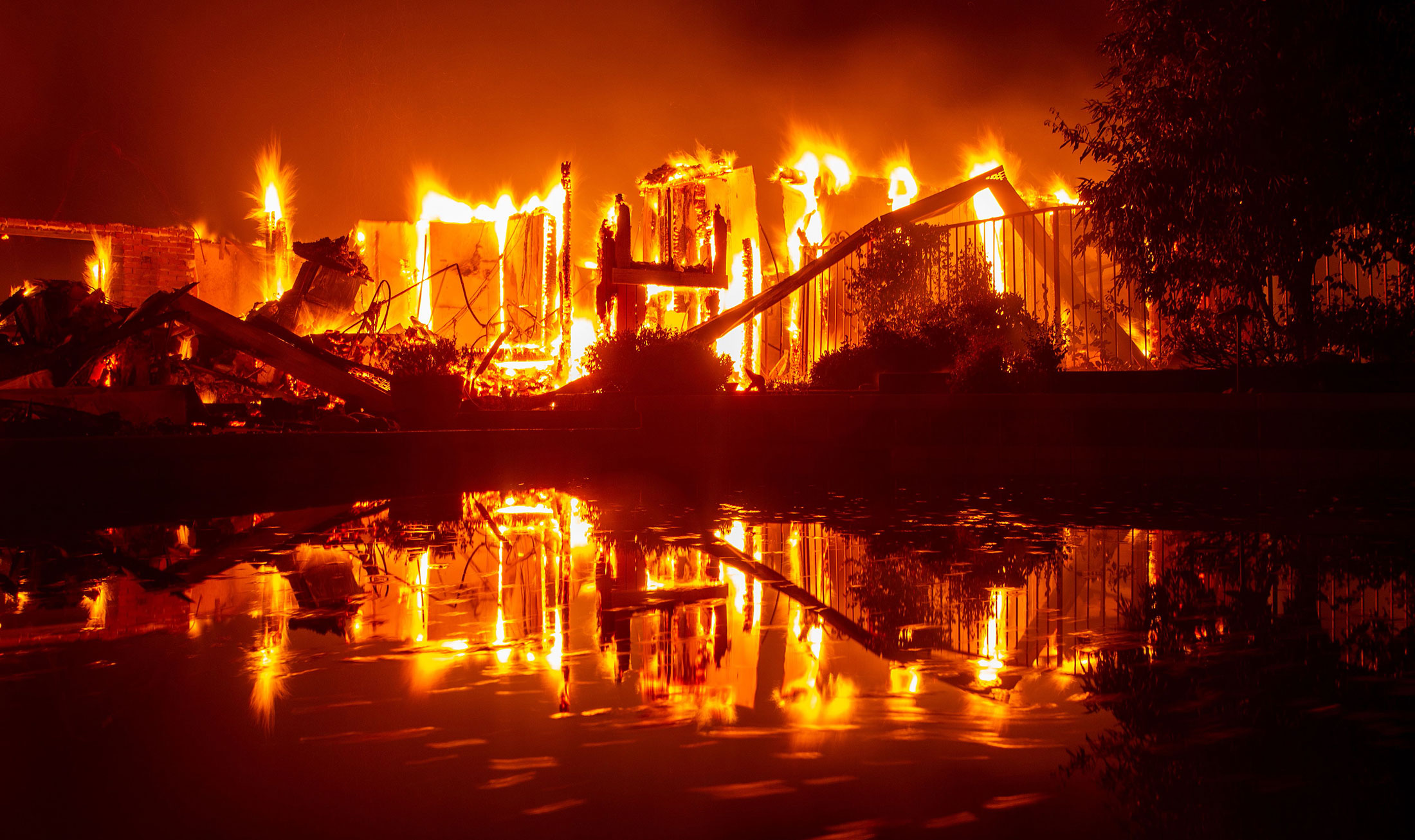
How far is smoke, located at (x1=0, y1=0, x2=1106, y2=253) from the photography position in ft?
55.7

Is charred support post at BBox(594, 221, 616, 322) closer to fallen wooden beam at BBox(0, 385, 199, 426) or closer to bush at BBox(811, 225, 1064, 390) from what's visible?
bush at BBox(811, 225, 1064, 390)

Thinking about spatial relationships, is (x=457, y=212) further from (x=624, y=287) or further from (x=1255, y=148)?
(x=1255, y=148)

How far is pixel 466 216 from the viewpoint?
812 inches

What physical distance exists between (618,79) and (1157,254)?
514 inches

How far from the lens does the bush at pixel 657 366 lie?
10.5 meters

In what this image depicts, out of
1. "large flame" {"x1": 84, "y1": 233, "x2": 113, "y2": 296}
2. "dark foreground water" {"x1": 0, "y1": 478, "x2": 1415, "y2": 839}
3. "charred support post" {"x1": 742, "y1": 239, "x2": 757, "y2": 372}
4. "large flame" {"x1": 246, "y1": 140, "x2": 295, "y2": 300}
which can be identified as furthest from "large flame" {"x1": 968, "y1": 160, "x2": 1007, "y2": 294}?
"large flame" {"x1": 84, "y1": 233, "x2": 113, "y2": 296}

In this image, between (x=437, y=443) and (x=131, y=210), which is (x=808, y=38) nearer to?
(x=131, y=210)

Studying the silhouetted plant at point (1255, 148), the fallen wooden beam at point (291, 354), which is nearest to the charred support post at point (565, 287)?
the fallen wooden beam at point (291, 354)

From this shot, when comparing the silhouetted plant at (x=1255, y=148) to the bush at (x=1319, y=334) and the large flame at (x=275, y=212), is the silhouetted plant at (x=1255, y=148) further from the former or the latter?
the large flame at (x=275, y=212)

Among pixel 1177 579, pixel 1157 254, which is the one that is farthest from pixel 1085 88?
pixel 1177 579

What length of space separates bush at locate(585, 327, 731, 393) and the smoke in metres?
10.1

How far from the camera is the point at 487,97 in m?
19.7

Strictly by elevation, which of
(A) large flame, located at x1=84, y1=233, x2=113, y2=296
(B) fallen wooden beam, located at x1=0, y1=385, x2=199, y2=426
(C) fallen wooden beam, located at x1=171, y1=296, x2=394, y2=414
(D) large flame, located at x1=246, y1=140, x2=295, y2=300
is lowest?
(B) fallen wooden beam, located at x1=0, y1=385, x2=199, y2=426

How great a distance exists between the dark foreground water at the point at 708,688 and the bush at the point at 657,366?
631 cm
